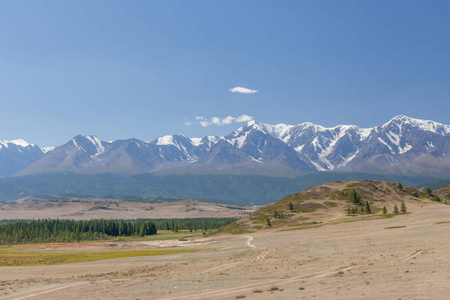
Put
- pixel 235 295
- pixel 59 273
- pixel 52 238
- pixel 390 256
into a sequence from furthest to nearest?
pixel 52 238 → pixel 59 273 → pixel 390 256 → pixel 235 295

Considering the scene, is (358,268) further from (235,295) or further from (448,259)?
(235,295)

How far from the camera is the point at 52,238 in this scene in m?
196

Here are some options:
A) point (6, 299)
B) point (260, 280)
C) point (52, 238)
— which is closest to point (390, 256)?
point (260, 280)

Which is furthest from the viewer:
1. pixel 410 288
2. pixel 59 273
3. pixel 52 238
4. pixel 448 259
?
pixel 52 238

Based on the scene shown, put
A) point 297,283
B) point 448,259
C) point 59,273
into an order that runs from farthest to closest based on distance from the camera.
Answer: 1. point 59,273
2. point 448,259
3. point 297,283

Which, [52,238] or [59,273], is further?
[52,238]

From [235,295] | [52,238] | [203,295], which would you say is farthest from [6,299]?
[52,238]

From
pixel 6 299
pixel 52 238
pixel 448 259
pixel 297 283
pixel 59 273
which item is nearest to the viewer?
pixel 297 283

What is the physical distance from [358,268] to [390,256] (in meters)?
11.2

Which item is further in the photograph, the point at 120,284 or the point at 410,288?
the point at 120,284

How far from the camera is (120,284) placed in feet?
154

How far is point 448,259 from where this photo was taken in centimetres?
4312

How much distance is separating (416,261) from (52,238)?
629 feet

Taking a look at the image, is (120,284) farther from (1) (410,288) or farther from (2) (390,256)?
(2) (390,256)
